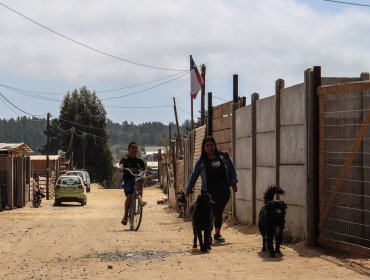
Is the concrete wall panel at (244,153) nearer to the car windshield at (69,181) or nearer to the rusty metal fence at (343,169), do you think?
the rusty metal fence at (343,169)

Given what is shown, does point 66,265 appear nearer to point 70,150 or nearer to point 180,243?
point 180,243

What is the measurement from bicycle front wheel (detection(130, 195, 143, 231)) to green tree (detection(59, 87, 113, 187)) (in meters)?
73.8

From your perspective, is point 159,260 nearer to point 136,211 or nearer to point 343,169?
point 343,169

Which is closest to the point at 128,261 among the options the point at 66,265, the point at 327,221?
the point at 66,265

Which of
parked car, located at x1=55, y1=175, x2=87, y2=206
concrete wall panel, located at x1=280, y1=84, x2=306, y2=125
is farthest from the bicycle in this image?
parked car, located at x1=55, y1=175, x2=87, y2=206

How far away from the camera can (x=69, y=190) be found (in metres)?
37.4

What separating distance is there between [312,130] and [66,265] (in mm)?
3996

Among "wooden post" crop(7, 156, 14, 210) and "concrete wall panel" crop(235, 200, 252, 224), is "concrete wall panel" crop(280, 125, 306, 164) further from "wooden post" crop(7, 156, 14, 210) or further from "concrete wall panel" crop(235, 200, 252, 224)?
"wooden post" crop(7, 156, 14, 210)

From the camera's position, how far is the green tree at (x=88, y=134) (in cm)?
9081

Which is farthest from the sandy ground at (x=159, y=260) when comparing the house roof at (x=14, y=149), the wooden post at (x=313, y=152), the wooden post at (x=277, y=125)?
the house roof at (x=14, y=149)

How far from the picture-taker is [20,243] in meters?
13.4

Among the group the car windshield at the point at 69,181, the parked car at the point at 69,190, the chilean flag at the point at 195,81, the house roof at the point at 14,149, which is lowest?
the parked car at the point at 69,190

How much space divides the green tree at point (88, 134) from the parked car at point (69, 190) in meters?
51.5

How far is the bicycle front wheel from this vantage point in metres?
15.6
